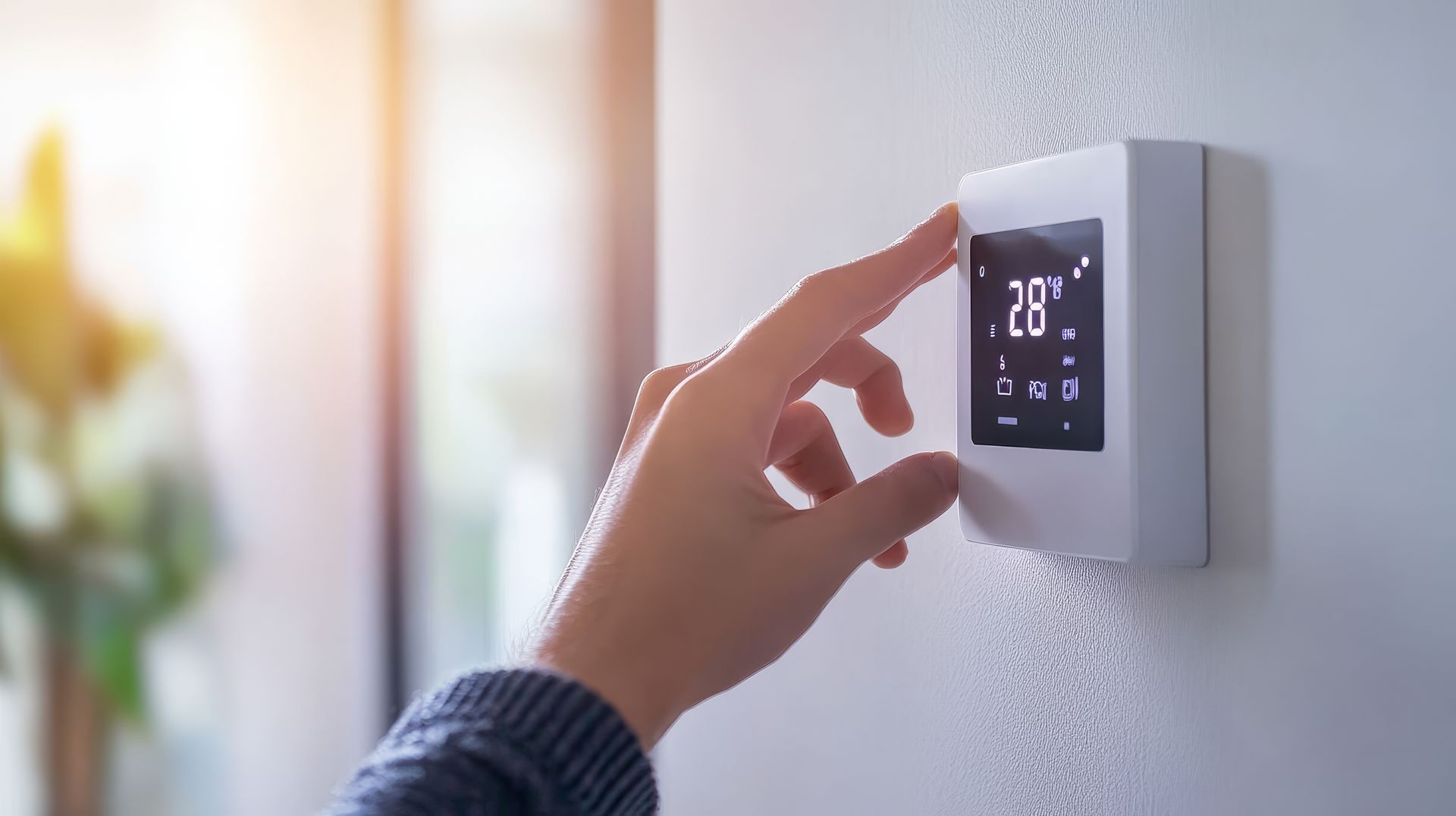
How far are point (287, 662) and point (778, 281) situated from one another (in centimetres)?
90

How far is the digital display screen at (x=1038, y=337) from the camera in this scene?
411 mm

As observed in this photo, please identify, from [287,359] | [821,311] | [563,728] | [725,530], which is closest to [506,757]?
[563,728]

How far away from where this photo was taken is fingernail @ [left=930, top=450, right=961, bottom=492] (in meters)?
0.49

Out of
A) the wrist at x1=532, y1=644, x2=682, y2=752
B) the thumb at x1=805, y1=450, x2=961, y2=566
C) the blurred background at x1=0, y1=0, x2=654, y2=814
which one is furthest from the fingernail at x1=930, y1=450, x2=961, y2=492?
the blurred background at x1=0, y1=0, x2=654, y2=814

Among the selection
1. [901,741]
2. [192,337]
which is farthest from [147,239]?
[901,741]

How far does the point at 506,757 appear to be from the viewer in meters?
0.34

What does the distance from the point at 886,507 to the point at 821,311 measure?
101 mm

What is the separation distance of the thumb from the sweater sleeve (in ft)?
0.44

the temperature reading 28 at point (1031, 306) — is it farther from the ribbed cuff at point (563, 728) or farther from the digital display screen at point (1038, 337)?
the ribbed cuff at point (563, 728)

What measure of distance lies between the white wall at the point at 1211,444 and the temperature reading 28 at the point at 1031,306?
0.07 meters

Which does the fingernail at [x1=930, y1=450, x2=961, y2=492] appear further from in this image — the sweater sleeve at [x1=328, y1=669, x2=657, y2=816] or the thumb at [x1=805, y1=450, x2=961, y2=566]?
the sweater sleeve at [x1=328, y1=669, x2=657, y2=816]

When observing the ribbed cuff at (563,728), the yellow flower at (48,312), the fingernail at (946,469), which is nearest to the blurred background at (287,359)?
the yellow flower at (48,312)

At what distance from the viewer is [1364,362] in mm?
359

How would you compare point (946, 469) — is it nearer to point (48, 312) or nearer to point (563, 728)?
point (563, 728)
